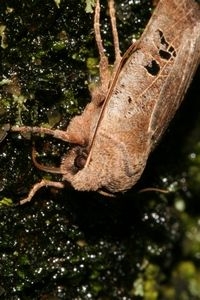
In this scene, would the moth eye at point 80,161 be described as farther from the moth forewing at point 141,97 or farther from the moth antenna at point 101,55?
the moth antenna at point 101,55

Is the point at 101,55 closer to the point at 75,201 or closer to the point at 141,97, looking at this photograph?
the point at 141,97

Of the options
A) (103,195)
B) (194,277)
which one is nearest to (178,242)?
(194,277)

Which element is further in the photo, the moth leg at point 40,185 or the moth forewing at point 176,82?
the moth leg at point 40,185

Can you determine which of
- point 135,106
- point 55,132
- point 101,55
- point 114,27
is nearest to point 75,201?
point 55,132

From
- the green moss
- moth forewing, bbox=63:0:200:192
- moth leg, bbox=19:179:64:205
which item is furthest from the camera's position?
moth leg, bbox=19:179:64:205

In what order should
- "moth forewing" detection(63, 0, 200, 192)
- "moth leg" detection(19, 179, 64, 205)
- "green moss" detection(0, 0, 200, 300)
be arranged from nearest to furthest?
1. "moth forewing" detection(63, 0, 200, 192)
2. "green moss" detection(0, 0, 200, 300)
3. "moth leg" detection(19, 179, 64, 205)

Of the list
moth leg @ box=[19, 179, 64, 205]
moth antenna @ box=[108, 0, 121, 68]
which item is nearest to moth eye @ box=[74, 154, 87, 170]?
moth leg @ box=[19, 179, 64, 205]

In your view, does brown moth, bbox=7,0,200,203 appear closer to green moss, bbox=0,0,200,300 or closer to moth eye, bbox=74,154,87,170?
moth eye, bbox=74,154,87,170

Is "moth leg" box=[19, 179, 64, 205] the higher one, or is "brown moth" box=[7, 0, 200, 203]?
"brown moth" box=[7, 0, 200, 203]

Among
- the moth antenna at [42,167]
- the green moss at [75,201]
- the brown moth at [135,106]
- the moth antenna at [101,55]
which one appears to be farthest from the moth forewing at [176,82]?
the moth antenna at [42,167]
